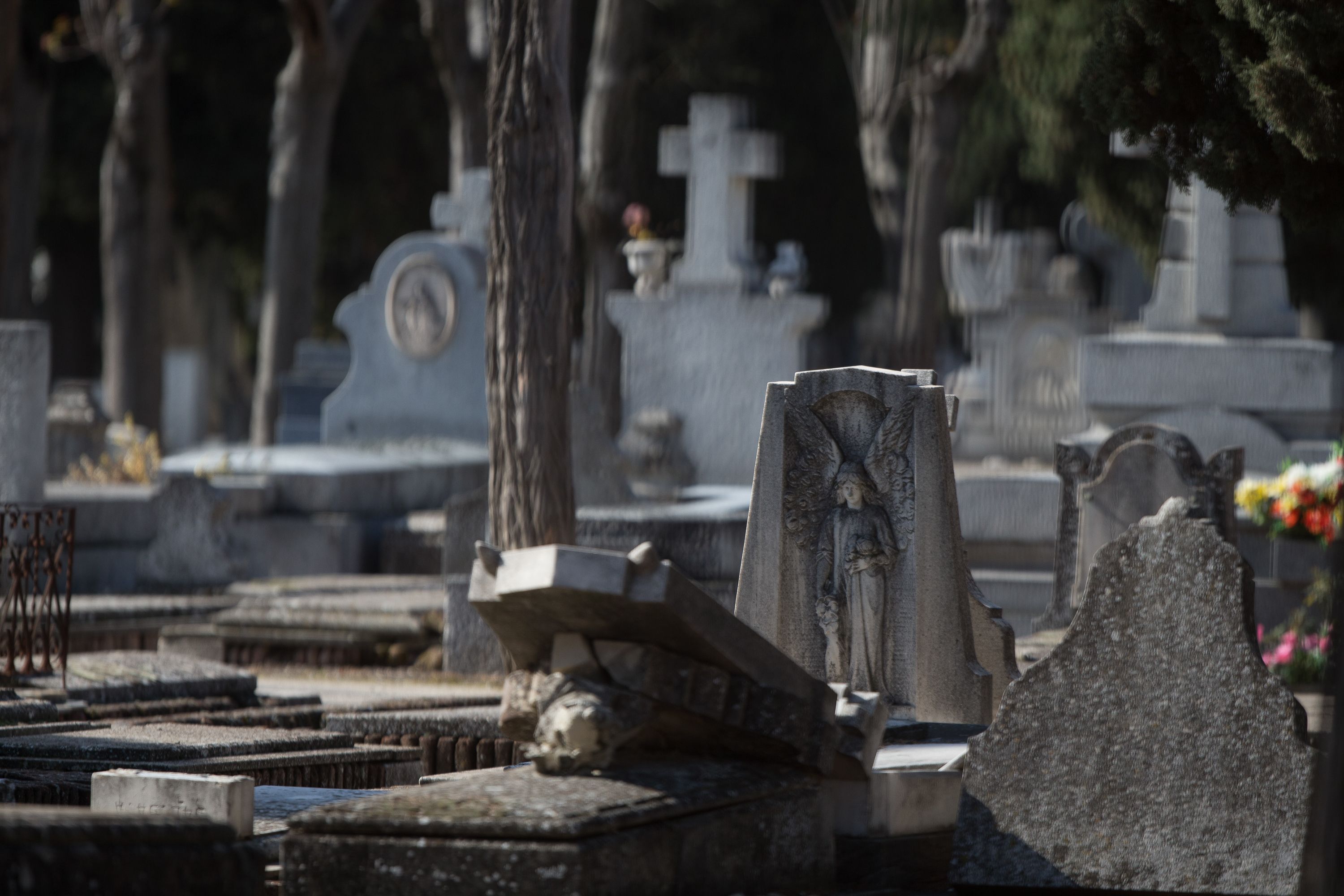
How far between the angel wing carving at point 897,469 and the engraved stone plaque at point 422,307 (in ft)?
35.9

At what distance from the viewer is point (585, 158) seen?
21016 mm

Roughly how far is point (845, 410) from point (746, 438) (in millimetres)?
9113

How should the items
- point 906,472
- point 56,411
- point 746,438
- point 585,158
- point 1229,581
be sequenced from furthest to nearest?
point 585,158, point 56,411, point 746,438, point 906,472, point 1229,581

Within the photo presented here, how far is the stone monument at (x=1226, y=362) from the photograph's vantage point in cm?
1232

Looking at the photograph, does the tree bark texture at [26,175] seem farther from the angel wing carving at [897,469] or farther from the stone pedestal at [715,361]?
the angel wing carving at [897,469]

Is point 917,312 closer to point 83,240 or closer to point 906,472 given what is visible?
point 906,472

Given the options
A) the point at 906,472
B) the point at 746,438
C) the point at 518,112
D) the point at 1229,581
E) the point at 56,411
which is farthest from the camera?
the point at 56,411

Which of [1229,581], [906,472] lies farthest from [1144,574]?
[906,472]

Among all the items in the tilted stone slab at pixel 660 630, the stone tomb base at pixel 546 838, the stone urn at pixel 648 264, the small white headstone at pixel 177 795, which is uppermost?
the stone urn at pixel 648 264

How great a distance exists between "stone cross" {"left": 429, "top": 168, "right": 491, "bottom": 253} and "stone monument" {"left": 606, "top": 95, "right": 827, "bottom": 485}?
181 centimetres

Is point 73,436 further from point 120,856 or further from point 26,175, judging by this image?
point 120,856

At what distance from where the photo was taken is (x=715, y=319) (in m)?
16.3

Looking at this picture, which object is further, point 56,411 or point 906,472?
point 56,411

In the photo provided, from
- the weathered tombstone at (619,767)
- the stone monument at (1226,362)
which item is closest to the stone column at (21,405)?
the stone monument at (1226,362)
